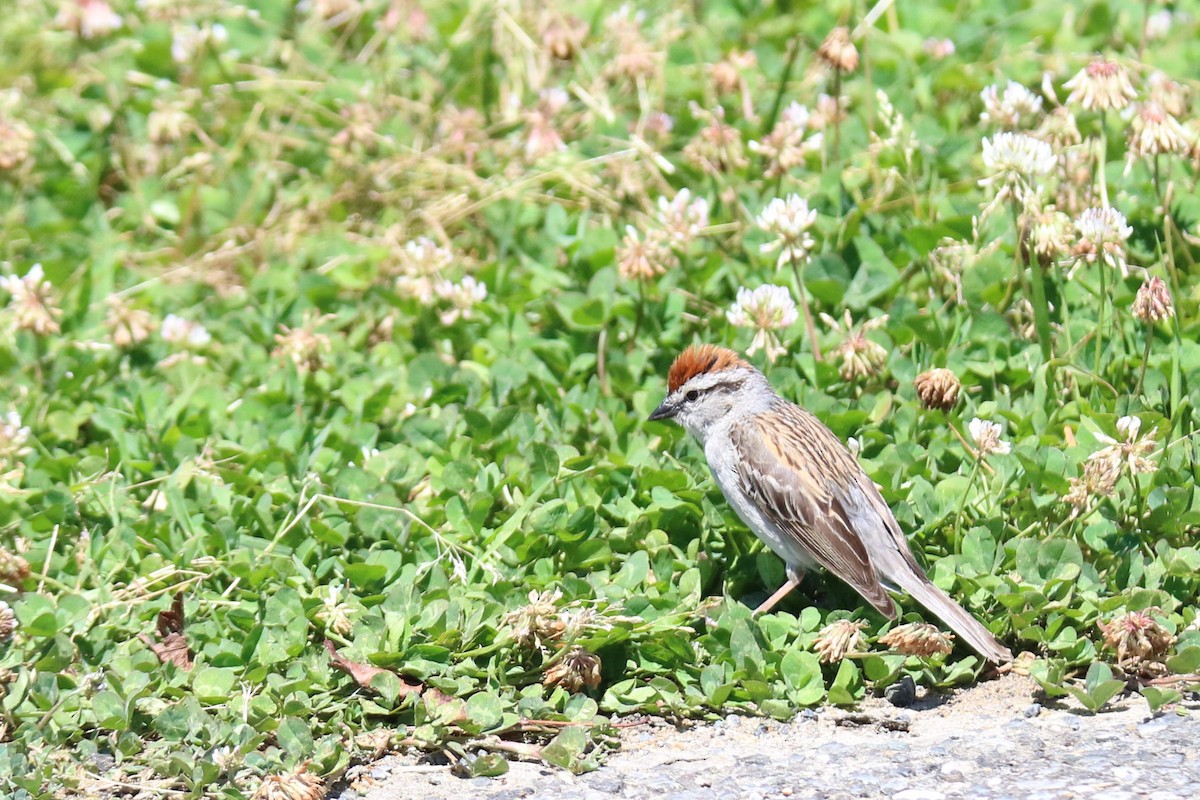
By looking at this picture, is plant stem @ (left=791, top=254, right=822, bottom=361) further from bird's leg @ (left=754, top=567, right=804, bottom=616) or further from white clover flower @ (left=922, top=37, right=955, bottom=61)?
white clover flower @ (left=922, top=37, right=955, bottom=61)

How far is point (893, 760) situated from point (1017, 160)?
2.25 m

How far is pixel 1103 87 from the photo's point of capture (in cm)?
550

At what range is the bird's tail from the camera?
4570 mm

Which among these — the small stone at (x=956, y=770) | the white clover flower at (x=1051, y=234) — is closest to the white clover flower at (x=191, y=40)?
the white clover flower at (x=1051, y=234)

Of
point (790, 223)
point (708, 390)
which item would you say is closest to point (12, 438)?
point (708, 390)

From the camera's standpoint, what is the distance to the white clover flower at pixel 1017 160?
17.4ft

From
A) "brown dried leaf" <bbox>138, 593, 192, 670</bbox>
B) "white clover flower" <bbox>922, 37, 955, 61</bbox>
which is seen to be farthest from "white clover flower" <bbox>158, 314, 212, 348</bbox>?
"white clover flower" <bbox>922, 37, 955, 61</bbox>

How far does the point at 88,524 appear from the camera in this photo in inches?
220

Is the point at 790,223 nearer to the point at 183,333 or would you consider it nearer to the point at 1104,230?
the point at 1104,230

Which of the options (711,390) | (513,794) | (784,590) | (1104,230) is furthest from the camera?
(711,390)

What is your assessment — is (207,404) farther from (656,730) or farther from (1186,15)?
(1186,15)

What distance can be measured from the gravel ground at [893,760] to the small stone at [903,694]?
32 millimetres

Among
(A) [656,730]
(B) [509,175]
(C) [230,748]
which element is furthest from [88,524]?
(B) [509,175]

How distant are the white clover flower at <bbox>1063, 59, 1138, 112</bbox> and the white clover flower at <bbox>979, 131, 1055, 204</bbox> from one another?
316 millimetres
